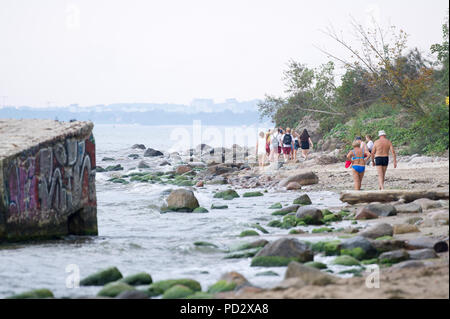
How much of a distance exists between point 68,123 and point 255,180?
12.3 meters

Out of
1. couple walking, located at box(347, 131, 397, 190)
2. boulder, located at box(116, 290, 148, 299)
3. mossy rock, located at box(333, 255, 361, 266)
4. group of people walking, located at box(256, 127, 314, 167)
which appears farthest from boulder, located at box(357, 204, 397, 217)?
group of people walking, located at box(256, 127, 314, 167)

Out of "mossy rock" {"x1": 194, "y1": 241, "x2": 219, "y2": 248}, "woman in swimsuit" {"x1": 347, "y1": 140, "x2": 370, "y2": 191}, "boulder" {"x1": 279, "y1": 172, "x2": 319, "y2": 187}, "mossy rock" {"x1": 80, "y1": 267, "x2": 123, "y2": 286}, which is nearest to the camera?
"mossy rock" {"x1": 80, "y1": 267, "x2": 123, "y2": 286}

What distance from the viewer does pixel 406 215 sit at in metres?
12.7

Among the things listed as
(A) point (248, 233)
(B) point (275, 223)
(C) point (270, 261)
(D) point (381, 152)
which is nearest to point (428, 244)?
(C) point (270, 261)

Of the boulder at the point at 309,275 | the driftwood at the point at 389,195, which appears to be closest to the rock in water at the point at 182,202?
the driftwood at the point at 389,195

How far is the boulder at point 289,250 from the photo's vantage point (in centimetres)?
933

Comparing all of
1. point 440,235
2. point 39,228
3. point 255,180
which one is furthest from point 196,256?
point 255,180

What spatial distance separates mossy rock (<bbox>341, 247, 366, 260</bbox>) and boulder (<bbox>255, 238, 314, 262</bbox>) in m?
0.54

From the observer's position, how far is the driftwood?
13906 millimetres

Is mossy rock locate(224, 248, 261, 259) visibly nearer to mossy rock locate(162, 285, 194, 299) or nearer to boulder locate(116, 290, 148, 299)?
mossy rock locate(162, 285, 194, 299)

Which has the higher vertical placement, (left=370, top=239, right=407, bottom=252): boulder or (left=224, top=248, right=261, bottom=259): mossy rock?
(left=370, top=239, right=407, bottom=252): boulder

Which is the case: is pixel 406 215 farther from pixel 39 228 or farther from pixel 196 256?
pixel 39 228
